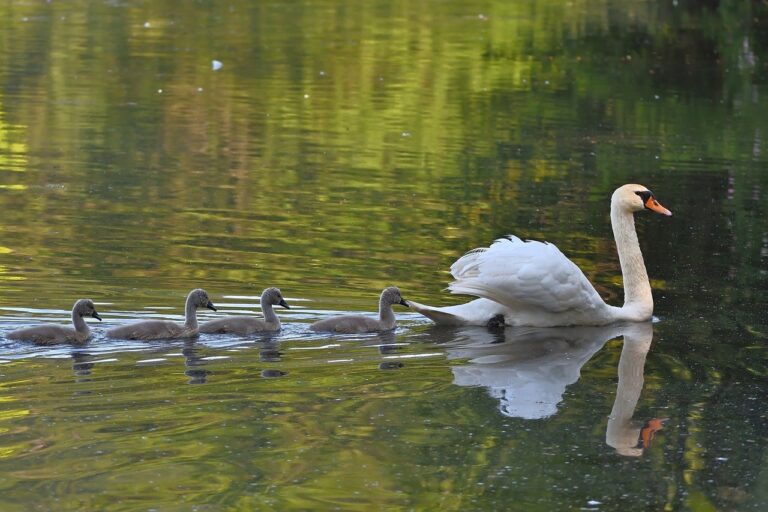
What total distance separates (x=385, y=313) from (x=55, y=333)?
7.29 ft

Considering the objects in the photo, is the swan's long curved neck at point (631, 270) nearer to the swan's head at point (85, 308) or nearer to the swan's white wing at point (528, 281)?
the swan's white wing at point (528, 281)

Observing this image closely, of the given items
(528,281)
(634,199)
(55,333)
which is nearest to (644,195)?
(634,199)

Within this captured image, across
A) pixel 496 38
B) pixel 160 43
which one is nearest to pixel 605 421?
pixel 160 43

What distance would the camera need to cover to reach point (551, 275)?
424 inches

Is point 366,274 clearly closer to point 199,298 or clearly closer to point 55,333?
point 199,298

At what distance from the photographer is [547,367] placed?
9.71 metres

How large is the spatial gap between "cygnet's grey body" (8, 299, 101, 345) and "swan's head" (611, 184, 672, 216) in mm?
4339

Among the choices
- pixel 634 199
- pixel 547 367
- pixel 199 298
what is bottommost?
pixel 547 367

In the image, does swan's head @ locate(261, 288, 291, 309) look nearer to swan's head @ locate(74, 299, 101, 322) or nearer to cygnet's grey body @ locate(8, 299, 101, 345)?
swan's head @ locate(74, 299, 101, 322)

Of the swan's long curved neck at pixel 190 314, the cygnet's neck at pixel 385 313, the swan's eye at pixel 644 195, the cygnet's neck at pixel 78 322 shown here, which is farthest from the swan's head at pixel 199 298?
the swan's eye at pixel 644 195

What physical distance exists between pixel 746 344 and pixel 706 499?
11.7 ft

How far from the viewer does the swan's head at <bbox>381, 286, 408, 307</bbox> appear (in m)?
10.6

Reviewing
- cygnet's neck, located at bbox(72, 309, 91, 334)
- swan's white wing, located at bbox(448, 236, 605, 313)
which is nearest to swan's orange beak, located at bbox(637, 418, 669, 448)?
swan's white wing, located at bbox(448, 236, 605, 313)

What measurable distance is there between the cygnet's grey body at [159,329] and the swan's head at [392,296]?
1.29 meters
